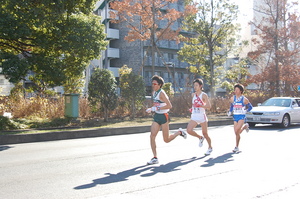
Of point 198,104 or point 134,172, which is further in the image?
point 198,104

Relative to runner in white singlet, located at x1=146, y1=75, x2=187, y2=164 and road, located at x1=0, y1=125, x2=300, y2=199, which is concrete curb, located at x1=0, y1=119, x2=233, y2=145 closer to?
road, located at x1=0, y1=125, x2=300, y2=199

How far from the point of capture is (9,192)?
16.9ft

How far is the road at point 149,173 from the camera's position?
507 cm

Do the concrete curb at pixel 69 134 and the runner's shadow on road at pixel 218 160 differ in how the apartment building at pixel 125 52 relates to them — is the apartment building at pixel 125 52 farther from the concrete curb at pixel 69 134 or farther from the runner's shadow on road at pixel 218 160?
the runner's shadow on road at pixel 218 160

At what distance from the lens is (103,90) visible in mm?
17719

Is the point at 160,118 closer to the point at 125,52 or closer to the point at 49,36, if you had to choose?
the point at 49,36

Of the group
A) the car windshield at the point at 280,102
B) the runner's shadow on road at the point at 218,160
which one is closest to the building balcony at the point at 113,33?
the car windshield at the point at 280,102

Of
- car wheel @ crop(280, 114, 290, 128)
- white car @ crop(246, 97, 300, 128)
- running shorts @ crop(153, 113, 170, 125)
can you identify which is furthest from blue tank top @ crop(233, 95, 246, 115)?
car wheel @ crop(280, 114, 290, 128)

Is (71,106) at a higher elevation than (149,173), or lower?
higher

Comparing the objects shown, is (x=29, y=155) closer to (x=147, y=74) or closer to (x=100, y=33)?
(x=100, y=33)

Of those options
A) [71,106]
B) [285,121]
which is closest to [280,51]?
[285,121]

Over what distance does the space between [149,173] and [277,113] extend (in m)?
12.1

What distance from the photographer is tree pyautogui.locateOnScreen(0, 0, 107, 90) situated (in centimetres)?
1322

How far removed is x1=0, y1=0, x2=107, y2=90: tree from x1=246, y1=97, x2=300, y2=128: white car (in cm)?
792
